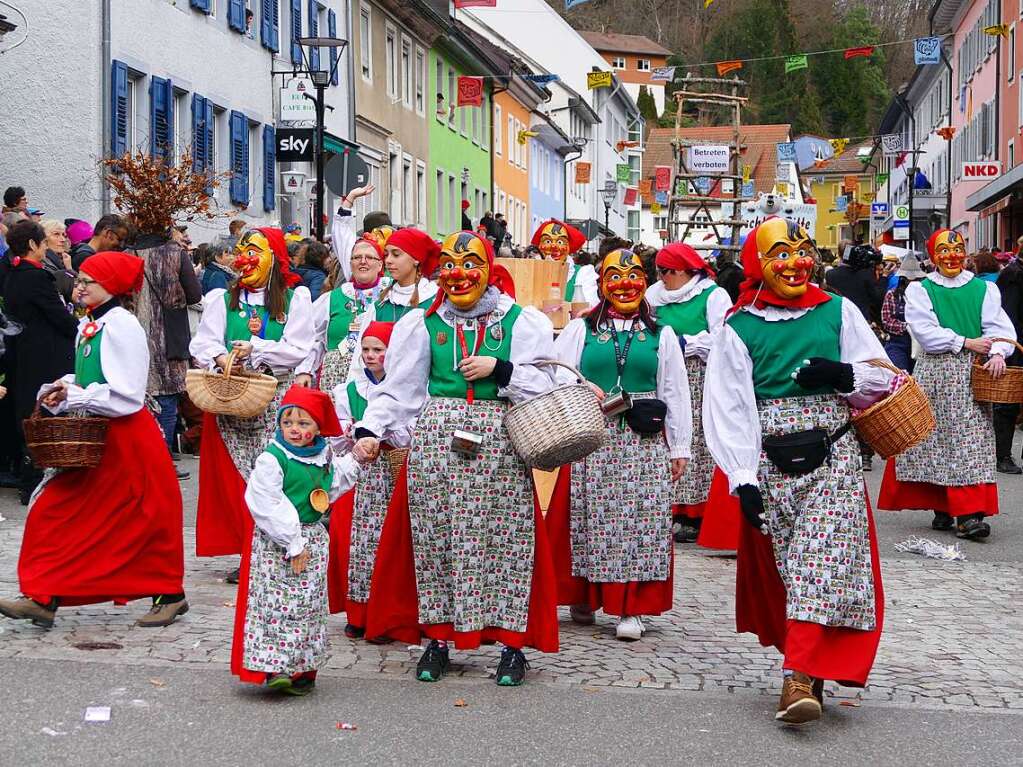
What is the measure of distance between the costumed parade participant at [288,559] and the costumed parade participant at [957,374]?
605 centimetres

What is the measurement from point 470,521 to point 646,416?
1.56m

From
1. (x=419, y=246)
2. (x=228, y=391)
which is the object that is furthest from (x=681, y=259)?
(x=228, y=391)

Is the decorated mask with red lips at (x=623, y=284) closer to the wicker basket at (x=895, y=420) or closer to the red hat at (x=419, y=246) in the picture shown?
the red hat at (x=419, y=246)

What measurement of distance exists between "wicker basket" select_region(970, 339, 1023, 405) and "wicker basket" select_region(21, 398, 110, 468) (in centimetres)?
638

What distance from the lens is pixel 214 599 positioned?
874 cm

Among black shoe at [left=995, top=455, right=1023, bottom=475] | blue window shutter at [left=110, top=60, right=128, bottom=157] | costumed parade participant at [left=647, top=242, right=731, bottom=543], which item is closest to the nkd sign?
blue window shutter at [left=110, top=60, right=128, bottom=157]

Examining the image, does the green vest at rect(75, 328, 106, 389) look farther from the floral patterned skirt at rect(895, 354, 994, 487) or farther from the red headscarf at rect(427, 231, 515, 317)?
the floral patterned skirt at rect(895, 354, 994, 487)

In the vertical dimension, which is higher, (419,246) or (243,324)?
(419,246)

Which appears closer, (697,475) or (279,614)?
(279,614)

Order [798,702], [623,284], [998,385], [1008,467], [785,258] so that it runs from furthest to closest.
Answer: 1. [1008,467]
2. [998,385]
3. [623,284]
4. [785,258]
5. [798,702]

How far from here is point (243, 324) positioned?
361 inches

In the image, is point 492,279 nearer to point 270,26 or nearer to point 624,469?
point 624,469

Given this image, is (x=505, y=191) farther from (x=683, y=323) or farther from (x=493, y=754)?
(x=493, y=754)

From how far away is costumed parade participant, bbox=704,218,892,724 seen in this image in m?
6.25
